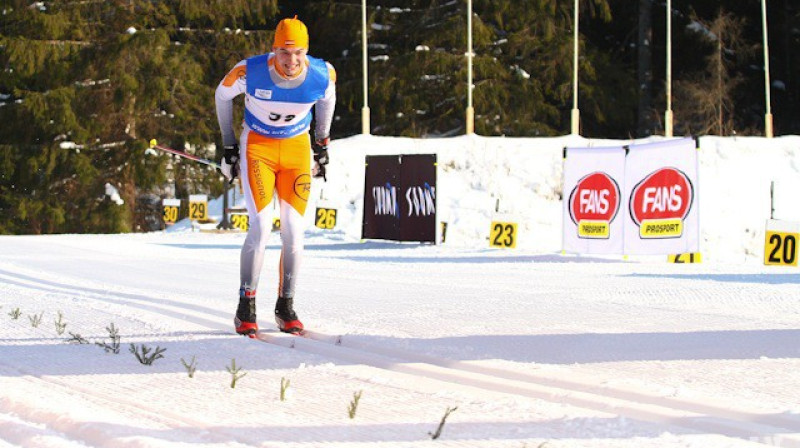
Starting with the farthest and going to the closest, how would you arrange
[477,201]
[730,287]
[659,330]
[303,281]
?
[477,201], [303,281], [730,287], [659,330]

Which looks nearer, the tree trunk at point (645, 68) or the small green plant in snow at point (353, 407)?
the small green plant in snow at point (353, 407)

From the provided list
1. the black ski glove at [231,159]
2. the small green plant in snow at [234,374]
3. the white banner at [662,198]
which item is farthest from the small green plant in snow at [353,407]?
the white banner at [662,198]

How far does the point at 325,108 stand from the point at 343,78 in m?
32.8

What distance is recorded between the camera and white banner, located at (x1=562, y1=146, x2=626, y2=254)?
1479 centimetres

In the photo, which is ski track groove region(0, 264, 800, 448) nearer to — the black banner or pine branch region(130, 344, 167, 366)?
pine branch region(130, 344, 167, 366)

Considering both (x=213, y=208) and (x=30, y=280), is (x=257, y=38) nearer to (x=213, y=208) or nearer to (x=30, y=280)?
(x=213, y=208)

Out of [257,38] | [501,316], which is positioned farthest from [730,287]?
[257,38]

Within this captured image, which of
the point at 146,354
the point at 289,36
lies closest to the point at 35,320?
the point at 146,354

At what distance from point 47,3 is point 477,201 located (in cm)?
1580

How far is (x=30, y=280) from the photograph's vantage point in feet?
37.7

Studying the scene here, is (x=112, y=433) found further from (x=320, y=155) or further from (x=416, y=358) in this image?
(x=320, y=155)

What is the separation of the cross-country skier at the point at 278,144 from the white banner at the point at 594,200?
8.23 meters

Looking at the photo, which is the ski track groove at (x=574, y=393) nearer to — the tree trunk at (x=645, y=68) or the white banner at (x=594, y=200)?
the white banner at (x=594, y=200)

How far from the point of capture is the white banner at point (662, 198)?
13703mm
